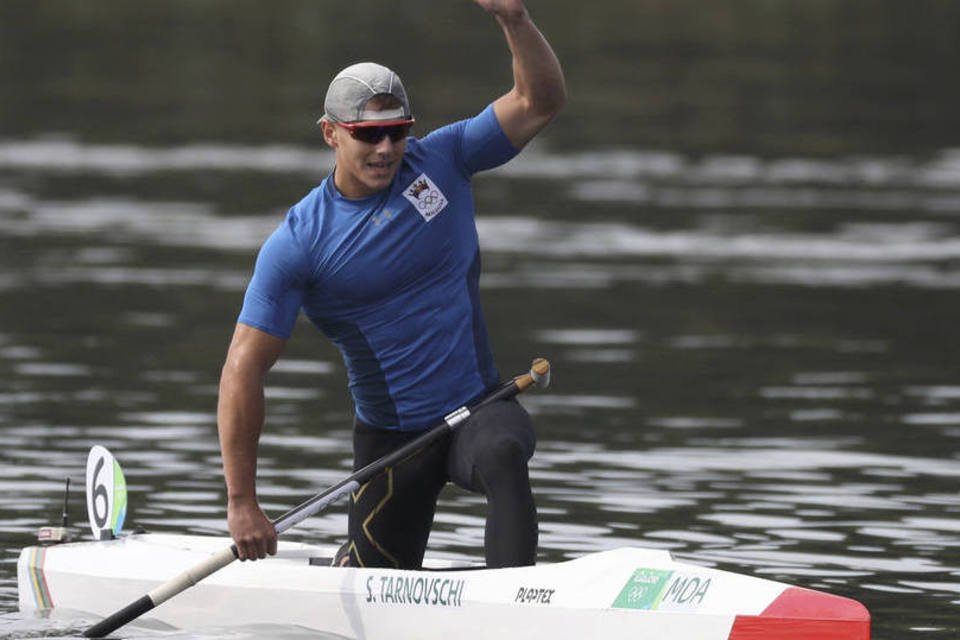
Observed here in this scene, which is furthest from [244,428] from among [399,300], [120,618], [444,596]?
[120,618]

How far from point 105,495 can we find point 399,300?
2231 mm

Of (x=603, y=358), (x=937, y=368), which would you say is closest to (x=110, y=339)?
(x=603, y=358)

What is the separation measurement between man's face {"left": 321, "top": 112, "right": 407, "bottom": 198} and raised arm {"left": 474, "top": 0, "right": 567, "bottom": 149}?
1.65ft

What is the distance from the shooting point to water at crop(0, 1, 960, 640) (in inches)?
579

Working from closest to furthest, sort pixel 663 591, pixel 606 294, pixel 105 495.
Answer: pixel 663 591 → pixel 105 495 → pixel 606 294

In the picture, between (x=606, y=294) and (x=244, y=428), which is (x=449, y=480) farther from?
(x=606, y=294)

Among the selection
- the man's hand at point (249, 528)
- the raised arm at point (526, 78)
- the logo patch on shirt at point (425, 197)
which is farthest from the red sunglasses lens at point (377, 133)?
the man's hand at point (249, 528)

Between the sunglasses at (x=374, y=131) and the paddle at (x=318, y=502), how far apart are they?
1179mm

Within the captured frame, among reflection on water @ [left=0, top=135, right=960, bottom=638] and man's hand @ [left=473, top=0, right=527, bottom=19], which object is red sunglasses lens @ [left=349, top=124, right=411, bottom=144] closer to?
man's hand @ [left=473, top=0, right=527, bottom=19]

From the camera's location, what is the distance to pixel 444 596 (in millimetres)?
10625

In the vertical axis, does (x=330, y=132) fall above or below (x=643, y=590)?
above

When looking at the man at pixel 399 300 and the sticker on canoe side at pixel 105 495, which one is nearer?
the man at pixel 399 300

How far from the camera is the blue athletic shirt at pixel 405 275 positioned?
10.9 m

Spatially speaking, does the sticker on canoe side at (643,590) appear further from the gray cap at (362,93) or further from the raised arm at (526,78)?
the gray cap at (362,93)
